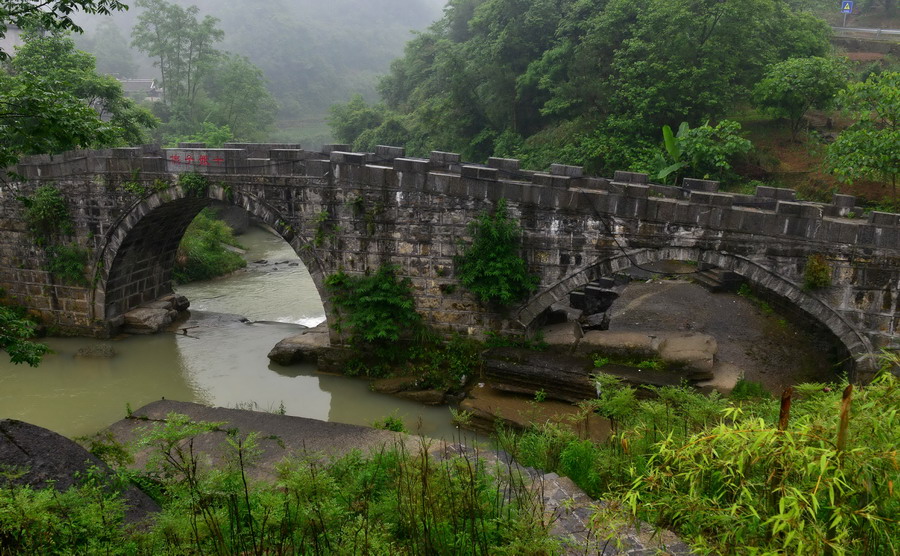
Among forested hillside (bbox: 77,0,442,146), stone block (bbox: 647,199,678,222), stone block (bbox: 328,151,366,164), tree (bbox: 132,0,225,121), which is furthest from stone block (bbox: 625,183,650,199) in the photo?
forested hillside (bbox: 77,0,442,146)

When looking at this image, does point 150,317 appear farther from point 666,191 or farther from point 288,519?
point 288,519

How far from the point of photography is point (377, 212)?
37.4 feet

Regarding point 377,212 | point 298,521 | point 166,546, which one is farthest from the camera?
point 377,212

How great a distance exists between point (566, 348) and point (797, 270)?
3831 mm

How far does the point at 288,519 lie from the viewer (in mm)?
3693

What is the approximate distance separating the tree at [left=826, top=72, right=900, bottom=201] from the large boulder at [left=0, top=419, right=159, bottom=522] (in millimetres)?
14041

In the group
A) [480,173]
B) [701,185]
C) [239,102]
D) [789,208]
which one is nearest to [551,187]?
[480,173]

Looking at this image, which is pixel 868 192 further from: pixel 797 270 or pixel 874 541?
pixel 874 541

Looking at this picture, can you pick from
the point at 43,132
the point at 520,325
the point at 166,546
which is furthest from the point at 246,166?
the point at 166,546

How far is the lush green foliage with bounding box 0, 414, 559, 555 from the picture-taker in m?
3.35

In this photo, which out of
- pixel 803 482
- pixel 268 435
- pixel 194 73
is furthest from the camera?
pixel 194 73

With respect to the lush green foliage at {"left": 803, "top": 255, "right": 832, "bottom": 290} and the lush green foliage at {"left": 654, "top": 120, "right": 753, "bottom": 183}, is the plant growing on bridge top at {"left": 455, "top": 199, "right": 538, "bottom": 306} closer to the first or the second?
the lush green foliage at {"left": 803, "top": 255, "right": 832, "bottom": 290}

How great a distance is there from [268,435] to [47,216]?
31.6 ft

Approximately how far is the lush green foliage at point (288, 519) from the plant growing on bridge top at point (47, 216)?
1082 cm
